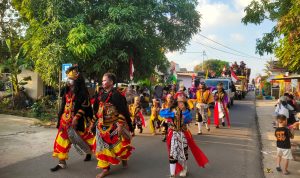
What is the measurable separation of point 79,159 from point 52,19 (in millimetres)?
9944

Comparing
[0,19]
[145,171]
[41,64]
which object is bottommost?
[145,171]

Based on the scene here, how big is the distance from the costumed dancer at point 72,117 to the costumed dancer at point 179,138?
1695 mm

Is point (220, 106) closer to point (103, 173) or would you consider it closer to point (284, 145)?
point (284, 145)

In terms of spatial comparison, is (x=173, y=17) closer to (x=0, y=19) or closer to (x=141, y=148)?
(x=141, y=148)

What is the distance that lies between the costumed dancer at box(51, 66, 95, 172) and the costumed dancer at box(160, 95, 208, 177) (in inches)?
66.7

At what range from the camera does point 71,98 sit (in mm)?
6965

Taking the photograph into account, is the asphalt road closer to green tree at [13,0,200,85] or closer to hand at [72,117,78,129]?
hand at [72,117,78,129]

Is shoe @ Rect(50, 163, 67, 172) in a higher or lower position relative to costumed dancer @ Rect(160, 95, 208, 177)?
lower

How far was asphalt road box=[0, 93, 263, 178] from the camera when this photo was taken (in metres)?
6.73

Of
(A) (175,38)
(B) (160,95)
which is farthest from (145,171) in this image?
(A) (175,38)

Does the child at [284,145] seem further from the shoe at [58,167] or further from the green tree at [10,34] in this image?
the green tree at [10,34]

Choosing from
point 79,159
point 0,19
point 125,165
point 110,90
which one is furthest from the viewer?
point 0,19

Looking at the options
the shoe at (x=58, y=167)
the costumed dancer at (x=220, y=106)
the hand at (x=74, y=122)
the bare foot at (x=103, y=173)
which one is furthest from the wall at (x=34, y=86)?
the bare foot at (x=103, y=173)

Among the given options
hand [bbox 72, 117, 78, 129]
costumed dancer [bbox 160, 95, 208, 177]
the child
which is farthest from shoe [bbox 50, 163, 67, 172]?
the child
